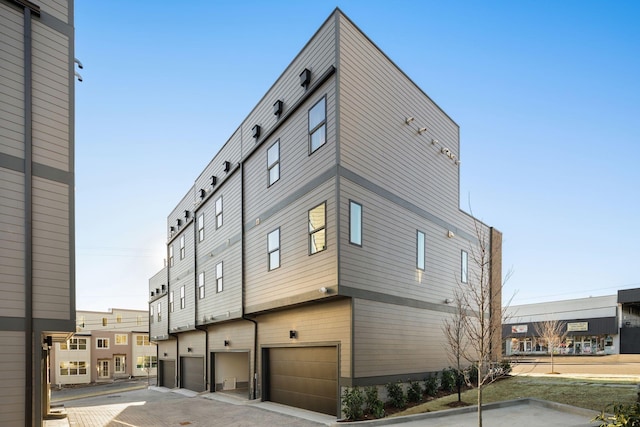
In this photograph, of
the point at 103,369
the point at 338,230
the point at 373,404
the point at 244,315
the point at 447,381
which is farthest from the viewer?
the point at 103,369

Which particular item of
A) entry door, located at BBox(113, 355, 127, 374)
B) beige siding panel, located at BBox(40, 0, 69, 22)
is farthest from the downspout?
entry door, located at BBox(113, 355, 127, 374)

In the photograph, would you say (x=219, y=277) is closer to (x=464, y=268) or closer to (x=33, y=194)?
(x=464, y=268)

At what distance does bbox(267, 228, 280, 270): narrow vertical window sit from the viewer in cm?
1561

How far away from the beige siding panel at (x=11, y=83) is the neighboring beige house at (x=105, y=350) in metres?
42.1

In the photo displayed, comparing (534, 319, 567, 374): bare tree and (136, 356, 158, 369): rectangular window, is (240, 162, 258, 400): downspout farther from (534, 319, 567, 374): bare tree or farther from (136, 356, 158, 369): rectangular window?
(136, 356, 158, 369): rectangular window

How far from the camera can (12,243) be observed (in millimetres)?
8609

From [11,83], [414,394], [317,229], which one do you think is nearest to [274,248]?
[317,229]

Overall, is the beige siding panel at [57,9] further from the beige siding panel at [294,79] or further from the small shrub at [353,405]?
the small shrub at [353,405]

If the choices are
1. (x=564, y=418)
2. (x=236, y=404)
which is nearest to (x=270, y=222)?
(x=236, y=404)

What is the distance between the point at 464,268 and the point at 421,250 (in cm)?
425

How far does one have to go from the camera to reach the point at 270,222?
16.4m

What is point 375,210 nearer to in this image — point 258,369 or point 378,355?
point 378,355

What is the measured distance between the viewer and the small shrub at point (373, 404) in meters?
11.8

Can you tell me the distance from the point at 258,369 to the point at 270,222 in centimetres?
587
